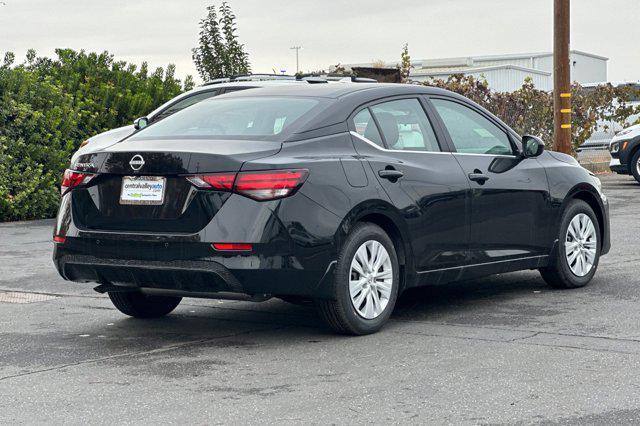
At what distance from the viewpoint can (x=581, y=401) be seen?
579 centimetres

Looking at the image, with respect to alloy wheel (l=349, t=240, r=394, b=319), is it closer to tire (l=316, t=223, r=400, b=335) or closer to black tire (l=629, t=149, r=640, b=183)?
tire (l=316, t=223, r=400, b=335)

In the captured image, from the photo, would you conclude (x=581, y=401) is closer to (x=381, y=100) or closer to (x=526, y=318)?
(x=526, y=318)

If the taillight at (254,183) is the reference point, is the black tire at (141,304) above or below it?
below

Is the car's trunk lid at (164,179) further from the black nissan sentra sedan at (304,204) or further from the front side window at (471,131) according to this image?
the front side window at (471,131)

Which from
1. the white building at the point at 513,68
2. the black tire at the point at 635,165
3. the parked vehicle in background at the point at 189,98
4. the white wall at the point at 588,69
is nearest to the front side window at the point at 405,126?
the parked vehicle in background at the point at 189,98

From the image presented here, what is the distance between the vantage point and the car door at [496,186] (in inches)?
337

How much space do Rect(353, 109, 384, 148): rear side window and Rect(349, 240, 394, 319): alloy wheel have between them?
74 centimetres

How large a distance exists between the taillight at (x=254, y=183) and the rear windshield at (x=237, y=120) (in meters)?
0.43

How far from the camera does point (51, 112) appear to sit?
17.2m

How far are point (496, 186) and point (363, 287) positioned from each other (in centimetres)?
165

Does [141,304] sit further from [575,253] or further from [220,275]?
[575,253]

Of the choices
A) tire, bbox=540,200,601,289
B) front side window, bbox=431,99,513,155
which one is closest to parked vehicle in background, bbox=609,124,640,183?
tire, bbox=540,200,601,289

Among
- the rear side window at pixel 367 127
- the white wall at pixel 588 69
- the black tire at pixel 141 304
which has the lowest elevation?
the black tire at pixel 141 304

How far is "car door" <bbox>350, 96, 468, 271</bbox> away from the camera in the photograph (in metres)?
7.85
